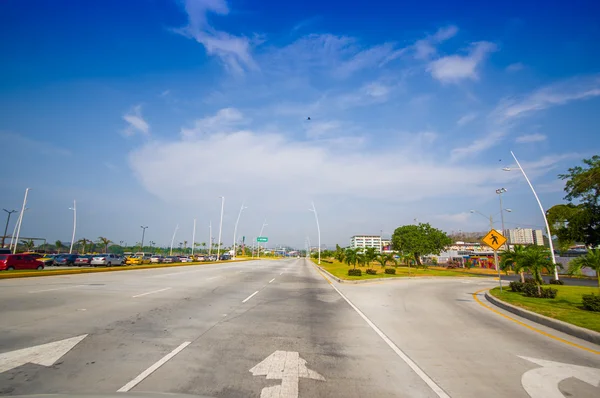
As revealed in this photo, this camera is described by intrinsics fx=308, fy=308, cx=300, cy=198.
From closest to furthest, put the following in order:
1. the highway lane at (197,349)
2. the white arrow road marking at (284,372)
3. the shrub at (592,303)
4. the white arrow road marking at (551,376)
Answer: the white arrow road marking at (284,372) → the highway lane at (197,349) → the white arrow road marking at (551,376) → the shrub at (592,303)

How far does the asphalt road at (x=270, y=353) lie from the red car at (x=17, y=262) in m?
23.0

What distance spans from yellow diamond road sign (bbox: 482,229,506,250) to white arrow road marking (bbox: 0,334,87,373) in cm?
1830

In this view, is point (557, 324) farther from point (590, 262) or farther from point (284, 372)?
point (284, 372)

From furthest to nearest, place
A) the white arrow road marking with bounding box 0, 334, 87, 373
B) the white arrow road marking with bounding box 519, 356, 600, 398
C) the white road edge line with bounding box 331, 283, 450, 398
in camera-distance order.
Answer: the white arrow road marking with bounding box 0, 334, 87, 373 → the white arrow road marking with bounding box 519, 356, 600, 398 → the white road edge line with bounding box 331, 283, 450, 398

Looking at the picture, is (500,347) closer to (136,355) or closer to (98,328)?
(136,355)

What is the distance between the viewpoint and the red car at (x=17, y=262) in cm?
2711

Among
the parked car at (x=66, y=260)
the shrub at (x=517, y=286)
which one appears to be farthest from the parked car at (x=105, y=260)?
the shrub at (x=517, y=286)

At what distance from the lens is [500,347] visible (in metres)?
7.03

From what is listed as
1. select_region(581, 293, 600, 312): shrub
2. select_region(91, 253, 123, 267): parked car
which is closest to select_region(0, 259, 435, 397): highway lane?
select_region(581, 293, 600, 312): shrub

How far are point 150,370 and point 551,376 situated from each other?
6.63 metres

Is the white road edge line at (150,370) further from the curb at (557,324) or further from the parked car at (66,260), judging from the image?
the parked car at (66,260)

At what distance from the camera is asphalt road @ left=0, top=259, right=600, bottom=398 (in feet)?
14.4

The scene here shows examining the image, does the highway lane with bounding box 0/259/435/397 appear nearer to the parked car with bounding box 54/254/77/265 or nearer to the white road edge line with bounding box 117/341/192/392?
the white road edge line with bounding box 117/341/192/392

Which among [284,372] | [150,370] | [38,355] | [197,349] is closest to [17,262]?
[38,355]
